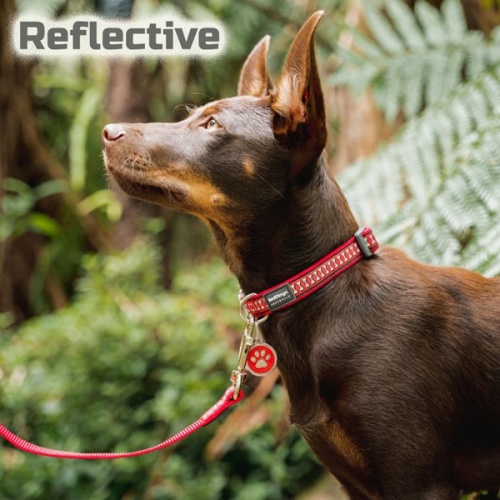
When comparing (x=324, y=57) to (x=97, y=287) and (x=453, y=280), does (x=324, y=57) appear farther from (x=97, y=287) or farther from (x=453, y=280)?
(x=453, y=280)

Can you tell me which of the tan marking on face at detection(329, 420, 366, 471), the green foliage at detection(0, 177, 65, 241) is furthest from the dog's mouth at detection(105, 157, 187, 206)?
the green foliage at detection(0, 177, 65, 241)

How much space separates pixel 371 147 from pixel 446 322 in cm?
251

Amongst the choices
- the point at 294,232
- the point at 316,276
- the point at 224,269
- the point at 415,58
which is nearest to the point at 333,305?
the point at 316,276

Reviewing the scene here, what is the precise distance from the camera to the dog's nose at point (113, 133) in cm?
212

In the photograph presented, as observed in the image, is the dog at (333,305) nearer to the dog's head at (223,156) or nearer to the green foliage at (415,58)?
the dog's head at (223,156)

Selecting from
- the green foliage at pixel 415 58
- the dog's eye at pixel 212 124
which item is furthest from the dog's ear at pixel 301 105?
the green foliage at pixel 415 58

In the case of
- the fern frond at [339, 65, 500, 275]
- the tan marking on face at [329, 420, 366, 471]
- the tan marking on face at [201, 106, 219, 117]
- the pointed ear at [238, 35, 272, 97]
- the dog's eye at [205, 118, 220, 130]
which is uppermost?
the pointed ear at [238, 35, 272, 97]

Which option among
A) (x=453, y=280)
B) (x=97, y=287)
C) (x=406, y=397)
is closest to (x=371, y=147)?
(x=97, y=287)

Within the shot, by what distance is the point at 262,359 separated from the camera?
2098mm

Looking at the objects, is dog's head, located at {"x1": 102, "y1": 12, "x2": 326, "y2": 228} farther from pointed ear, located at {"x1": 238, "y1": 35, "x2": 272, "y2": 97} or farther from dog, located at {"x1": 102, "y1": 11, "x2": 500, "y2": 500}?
pointed ear, located at {"x1": 238, "y1": 35, "x2": 272, "y2": 97}

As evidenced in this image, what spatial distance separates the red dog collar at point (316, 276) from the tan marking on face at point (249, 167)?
1.01ft

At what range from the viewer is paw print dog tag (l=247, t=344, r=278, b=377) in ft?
6.84

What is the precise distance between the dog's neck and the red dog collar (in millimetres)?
44

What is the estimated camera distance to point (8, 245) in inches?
222
